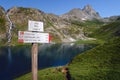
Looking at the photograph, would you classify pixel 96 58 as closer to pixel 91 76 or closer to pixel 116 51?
pixel 116 51

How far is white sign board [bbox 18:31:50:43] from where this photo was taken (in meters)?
20.7

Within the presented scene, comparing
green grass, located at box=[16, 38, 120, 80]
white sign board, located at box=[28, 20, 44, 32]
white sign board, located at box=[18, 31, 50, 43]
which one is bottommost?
green grass, located at box=[16, 38, 120, 80]

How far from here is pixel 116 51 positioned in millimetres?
68875

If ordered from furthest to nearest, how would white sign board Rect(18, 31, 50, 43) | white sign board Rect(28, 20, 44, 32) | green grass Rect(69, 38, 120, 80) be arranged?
A: green grass Rect(69, 38, 120, 80), white sign board Rect(28, 20, 44, 32), white sign board Rect(18, 31, 50, 43)

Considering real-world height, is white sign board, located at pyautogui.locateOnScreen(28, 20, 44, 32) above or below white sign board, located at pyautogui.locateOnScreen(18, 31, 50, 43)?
above

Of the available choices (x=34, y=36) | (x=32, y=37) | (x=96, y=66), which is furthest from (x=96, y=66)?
(x=32, y=37)

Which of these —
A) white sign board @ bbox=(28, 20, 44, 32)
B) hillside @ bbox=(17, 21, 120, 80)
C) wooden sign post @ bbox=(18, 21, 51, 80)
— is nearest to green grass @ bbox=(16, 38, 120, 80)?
hillside @ bbox=(17, 21, 120, 80)

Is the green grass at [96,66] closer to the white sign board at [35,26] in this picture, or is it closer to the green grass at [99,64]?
the green grass at [99,64]

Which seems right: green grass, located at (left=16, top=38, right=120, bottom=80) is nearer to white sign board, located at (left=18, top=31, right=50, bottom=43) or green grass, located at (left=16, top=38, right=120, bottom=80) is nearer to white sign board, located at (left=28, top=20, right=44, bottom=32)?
white sign board, located at (left=18, top=31, right=50, bottom=43)

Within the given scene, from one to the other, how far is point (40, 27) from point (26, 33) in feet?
5.47

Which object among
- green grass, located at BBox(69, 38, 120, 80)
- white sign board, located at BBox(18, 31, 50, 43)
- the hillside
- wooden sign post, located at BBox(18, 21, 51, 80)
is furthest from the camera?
the hillside

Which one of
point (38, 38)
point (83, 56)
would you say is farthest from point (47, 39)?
point (83, 56)

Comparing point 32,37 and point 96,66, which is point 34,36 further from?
point 96,66

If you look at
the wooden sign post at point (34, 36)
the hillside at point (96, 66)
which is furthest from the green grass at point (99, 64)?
the wooden sign post at point (34, 36)
